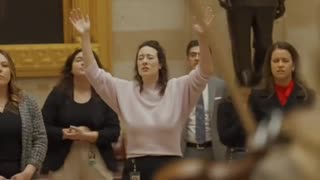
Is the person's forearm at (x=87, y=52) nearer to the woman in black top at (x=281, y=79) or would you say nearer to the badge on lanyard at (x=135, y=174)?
the badge on lanyard at (x=135, y=174)

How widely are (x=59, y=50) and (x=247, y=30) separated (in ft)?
14.6

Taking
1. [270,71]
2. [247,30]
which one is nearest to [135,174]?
[270,71]

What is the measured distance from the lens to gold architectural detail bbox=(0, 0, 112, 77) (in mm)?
6656

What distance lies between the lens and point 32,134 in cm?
450

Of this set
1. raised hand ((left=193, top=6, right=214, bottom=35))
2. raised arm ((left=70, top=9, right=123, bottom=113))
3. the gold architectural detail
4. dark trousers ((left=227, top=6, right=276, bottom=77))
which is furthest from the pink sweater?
the gold architectural detail

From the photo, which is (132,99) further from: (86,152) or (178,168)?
(178,168)

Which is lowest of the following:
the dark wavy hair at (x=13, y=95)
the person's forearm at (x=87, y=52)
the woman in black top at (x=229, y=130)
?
the woman in black top at (x=229, y=130)

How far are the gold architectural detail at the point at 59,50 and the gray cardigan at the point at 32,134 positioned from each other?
2107 mm

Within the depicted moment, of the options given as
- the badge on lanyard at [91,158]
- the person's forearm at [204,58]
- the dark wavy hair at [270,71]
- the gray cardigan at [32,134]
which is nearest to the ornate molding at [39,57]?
the badge on lanyard at [91,158]

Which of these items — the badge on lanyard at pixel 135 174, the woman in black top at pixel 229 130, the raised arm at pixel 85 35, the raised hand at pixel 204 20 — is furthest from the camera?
the woman in black top at pixel 229 130

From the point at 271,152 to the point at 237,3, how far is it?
6.07 feet

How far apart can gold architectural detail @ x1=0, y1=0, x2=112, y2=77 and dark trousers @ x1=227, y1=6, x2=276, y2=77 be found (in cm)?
396

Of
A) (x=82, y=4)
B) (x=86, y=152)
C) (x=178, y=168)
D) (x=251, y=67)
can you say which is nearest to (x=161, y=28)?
(x=82, y=4)

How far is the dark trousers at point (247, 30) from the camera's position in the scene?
2.39m
